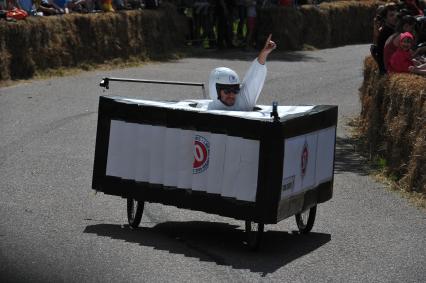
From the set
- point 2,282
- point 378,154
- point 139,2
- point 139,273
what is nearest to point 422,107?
point 378,154

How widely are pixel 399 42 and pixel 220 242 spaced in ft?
19.5

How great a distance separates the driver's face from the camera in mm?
9844

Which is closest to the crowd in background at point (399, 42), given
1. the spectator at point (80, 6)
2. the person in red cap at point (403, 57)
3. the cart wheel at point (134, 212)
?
the person in red cap at point (403, 57)

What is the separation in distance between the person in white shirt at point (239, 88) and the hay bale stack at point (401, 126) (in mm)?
2826

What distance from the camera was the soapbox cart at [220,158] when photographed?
29.0ft

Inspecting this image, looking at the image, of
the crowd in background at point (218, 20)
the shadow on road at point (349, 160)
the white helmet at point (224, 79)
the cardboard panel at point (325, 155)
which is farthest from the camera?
the crowd in background at point (218, 20)

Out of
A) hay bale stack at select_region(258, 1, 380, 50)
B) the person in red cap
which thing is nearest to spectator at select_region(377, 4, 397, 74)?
the person in red cap

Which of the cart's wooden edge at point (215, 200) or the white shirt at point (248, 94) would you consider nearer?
the cart's wooden edge at point (215, 200)

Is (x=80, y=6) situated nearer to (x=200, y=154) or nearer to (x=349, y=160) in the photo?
(x=349, y=160)

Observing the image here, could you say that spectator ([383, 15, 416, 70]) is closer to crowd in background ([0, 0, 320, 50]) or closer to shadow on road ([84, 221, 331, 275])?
shadow on road ([84, 221, 331, 275])

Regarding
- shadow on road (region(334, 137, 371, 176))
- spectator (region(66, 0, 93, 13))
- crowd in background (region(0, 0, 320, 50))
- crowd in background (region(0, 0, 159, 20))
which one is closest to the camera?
shadow on road (region(334, 137, 371, 176))

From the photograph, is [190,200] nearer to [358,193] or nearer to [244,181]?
[244,181]

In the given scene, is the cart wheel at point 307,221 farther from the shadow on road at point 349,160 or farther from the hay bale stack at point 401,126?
the shadow on road at point 349,160

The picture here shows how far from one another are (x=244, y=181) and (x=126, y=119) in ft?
4.87
